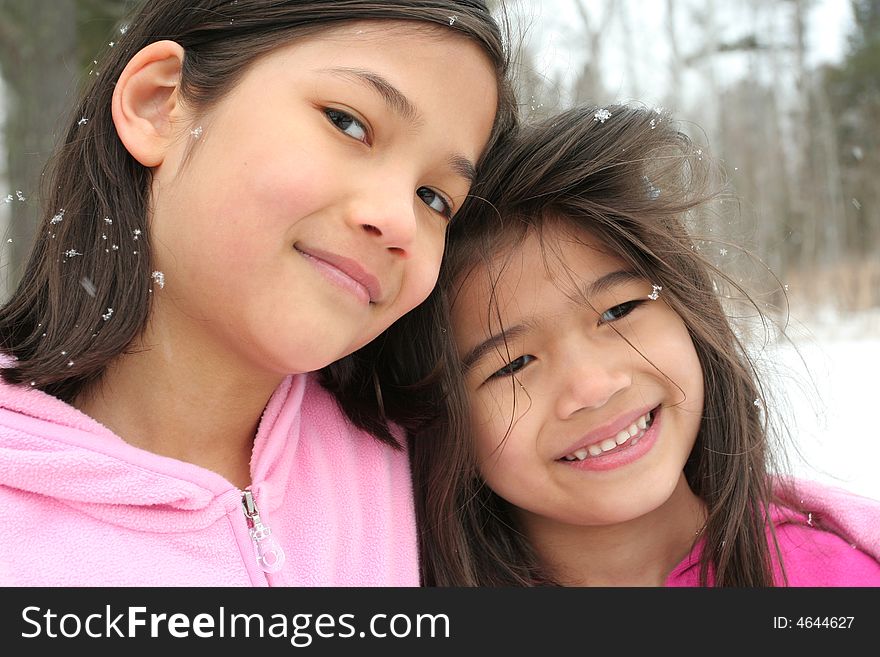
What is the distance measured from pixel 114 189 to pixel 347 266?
0.47 meters

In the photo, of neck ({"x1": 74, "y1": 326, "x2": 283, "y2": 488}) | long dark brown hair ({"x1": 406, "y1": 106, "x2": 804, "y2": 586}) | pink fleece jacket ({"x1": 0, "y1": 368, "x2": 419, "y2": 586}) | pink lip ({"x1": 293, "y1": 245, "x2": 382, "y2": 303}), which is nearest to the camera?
pink fleece jacket ({"x1": 0, "y1": 368, "x2": 419, "y2": 586})

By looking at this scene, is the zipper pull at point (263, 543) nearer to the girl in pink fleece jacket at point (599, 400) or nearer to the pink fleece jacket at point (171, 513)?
the pink fleece jacket at point (171, 513)

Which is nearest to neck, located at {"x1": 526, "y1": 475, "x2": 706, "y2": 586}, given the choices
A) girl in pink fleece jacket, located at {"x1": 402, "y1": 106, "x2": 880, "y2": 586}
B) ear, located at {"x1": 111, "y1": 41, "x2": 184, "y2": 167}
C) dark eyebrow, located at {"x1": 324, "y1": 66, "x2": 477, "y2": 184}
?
girl in pink fleece jacket, located at {"x1": 402, "y1": 106, "x2": 880, "y2": 586}

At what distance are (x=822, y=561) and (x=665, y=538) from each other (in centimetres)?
32

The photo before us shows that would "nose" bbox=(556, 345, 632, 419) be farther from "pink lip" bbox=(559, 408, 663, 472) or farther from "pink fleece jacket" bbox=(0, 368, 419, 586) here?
"pink fleece jacket" bbox=(0, 368, 419, 586)

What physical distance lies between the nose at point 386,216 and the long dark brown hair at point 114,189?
1.01 ft

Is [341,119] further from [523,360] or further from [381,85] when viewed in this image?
[523,360]

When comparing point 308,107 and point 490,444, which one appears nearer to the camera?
point 308,107

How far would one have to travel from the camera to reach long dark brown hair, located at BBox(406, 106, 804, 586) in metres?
1.76

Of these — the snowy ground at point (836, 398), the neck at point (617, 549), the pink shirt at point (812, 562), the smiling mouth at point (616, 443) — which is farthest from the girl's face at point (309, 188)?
the snowy ground at point (836, 398)

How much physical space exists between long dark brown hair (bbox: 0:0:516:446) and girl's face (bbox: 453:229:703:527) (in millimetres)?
445

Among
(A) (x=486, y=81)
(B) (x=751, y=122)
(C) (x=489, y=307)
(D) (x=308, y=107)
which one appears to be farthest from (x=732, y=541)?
(B) (x=751, y=122)

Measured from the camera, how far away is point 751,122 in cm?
965
